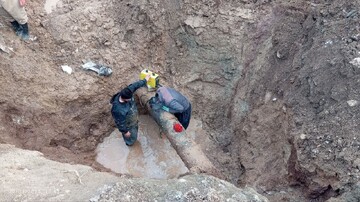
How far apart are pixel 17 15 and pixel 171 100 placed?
278cm

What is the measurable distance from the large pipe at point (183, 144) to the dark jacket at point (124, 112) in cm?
33

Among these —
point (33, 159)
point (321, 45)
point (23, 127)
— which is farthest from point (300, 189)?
point (23, 127)

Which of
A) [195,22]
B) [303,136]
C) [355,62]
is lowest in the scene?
[303,136]

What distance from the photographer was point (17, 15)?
735cm

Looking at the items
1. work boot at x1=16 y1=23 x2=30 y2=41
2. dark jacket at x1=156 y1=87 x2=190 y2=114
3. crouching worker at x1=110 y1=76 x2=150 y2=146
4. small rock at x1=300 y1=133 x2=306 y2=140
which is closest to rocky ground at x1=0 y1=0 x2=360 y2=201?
small rock at x1=300 y1=133 x2=306 y2=140

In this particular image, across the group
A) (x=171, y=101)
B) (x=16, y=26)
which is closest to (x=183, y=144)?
(x=171, y=101)

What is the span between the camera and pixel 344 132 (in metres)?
5.89

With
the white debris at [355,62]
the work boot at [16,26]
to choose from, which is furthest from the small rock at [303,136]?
the work boot at [16,26]

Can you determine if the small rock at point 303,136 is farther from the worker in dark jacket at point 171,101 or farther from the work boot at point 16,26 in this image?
the work boot at point 16,26

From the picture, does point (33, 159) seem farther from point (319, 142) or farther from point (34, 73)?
point (319, 142)

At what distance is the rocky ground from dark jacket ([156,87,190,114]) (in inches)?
39.0

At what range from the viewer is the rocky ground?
625cm

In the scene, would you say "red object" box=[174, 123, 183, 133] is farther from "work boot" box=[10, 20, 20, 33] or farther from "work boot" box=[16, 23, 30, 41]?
"work boot" box=[10, 20, 20, 33]

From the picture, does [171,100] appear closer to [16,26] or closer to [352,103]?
[352,103]
